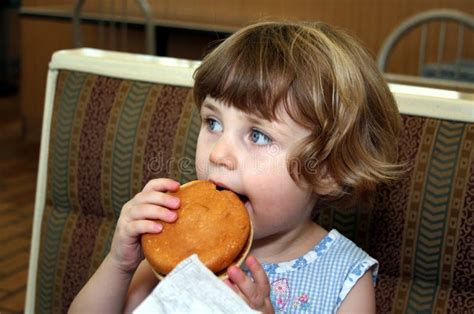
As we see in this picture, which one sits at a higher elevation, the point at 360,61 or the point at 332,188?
the point at 360,61

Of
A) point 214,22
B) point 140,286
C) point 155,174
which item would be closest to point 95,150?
point 155,174

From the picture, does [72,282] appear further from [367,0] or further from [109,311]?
[367,0]

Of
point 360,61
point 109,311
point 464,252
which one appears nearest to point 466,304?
point 464,252

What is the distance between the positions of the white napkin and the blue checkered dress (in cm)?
32

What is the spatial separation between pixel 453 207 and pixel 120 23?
3655 millimetres

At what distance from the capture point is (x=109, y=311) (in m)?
1.12

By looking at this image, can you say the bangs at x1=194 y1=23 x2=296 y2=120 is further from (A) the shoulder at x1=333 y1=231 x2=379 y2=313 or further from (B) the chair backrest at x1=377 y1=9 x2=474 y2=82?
(B) the chair backrest at x1=377 y1=9 x2=474 y2=82

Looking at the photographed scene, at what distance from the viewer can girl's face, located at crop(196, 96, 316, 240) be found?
99cm

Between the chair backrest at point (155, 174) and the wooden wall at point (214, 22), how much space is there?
2.66 metres

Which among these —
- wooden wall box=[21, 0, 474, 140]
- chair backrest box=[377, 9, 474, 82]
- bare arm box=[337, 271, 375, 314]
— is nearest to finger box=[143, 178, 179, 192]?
bare arm box=[337, 271, 375, 314]

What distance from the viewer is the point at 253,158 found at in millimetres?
1001

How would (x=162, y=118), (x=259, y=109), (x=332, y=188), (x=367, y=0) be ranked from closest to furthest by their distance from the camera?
(x=259, y=109) → (x=332, y=188) → (x=162, y=118) → (x=367, y=0)

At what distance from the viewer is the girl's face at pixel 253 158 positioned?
993 mm

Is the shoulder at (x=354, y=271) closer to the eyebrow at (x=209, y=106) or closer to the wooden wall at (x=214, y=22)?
the eyebrow at (x=209, y=106)
